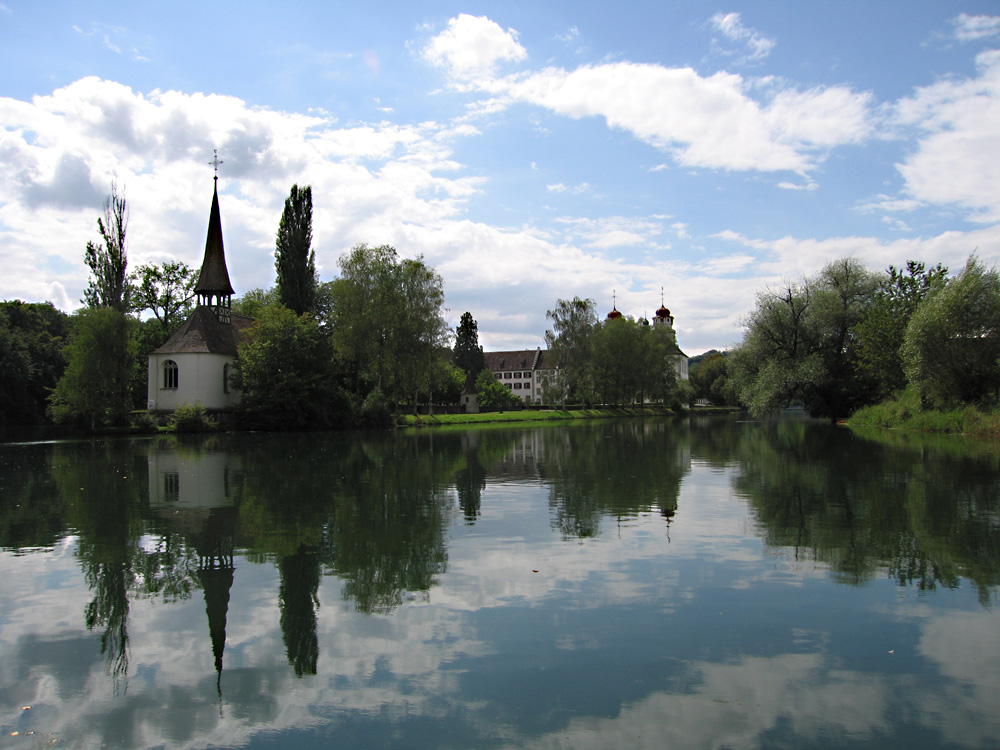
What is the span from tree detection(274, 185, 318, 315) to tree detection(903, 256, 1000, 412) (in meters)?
42.8

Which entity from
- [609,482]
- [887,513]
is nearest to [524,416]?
[609,482]

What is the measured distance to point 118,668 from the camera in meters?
5.15

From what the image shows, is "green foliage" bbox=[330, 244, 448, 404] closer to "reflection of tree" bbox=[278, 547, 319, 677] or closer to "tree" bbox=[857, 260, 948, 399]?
"tree" bbox=[857, 260, 948, 399]

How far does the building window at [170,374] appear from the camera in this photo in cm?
4881

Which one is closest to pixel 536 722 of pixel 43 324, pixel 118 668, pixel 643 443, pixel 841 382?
pixel 118 668

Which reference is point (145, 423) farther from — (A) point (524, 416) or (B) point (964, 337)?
(B) point (964, 337)

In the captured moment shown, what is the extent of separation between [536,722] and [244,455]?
23301 mm

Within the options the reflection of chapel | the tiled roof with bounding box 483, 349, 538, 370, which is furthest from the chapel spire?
the tiled roof with bounding box 483, 349, 538, 370

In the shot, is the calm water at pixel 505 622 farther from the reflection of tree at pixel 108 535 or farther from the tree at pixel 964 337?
the tree at pixel 964 337

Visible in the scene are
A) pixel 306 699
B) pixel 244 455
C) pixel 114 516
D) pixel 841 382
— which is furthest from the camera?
pixel 841 382

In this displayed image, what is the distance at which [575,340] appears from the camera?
3105 inches

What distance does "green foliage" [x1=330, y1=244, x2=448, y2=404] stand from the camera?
2073 inches

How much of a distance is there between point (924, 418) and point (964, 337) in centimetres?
497

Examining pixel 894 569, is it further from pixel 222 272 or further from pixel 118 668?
pixel 222 272
